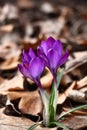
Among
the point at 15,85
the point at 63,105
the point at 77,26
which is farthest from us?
the point at 77,26

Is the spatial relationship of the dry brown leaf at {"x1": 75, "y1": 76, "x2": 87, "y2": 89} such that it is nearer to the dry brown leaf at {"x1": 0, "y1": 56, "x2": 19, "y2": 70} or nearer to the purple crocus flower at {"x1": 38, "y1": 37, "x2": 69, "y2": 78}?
the purple crocus flower at {"x1": 38, "y1": 37, "x2": 69, "y2": 78}

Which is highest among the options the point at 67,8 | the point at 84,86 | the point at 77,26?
the point at 67,8

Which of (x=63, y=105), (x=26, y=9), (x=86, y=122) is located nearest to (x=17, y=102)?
(x=63, y=105)

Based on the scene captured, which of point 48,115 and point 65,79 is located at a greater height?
point 65,79

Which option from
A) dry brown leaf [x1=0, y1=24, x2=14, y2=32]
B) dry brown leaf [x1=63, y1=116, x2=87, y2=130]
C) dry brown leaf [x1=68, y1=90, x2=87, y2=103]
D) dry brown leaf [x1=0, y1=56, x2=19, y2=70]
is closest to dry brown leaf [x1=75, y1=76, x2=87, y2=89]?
dry brown leaf [x1=68, y1=90, x2=87, y2=103]

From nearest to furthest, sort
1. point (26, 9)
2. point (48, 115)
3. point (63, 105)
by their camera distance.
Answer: point (48, 115) → point (63, 105) → point (26, 9)

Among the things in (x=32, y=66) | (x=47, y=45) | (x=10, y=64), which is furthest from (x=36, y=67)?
(x=10, y=64)

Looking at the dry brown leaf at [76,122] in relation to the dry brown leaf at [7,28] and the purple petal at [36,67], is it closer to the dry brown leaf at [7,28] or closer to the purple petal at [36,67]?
the purple petal at [36,67]

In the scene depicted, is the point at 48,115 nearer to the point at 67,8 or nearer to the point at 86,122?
the point at 86,122
